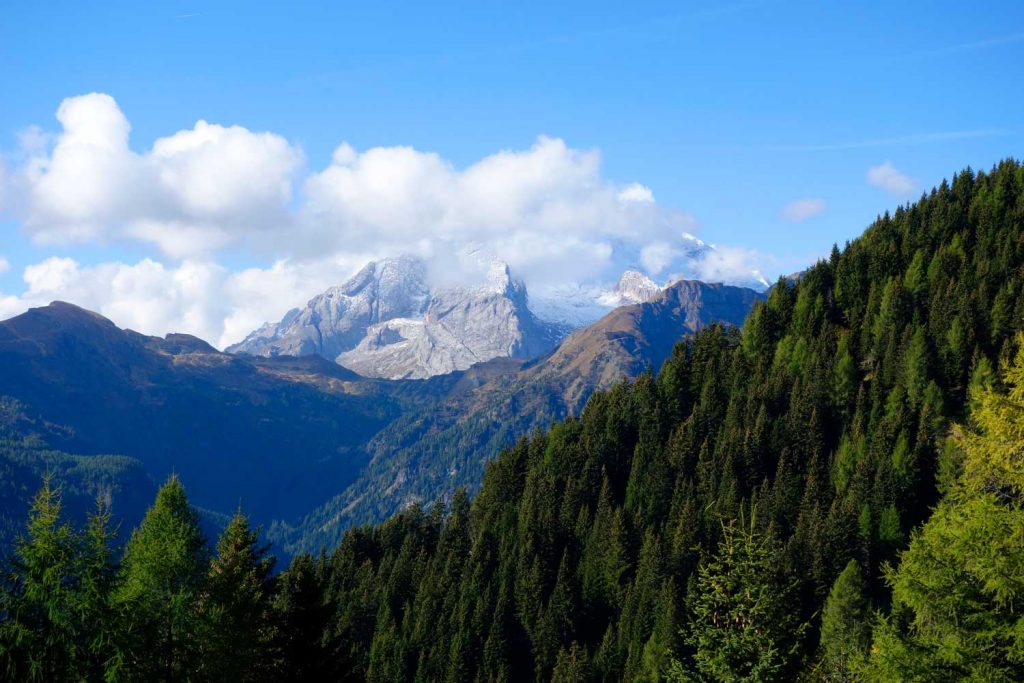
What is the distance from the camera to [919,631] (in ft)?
80.6

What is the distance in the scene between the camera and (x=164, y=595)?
34.5 meters

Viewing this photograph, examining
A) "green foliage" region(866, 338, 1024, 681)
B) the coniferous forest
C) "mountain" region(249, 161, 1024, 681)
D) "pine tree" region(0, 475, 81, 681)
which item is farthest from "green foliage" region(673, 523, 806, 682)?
"mountain" region(249, 161, 1024, 681)

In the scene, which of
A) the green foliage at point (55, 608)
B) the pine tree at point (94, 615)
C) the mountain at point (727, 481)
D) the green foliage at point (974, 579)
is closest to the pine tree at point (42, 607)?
the green foliage at point (55, 608)

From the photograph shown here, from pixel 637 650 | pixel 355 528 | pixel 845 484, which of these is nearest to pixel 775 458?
pixel 845 484

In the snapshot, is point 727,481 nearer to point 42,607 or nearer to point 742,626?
point 742,626

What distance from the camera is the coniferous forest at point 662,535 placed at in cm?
2834

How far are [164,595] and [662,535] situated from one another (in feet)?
321

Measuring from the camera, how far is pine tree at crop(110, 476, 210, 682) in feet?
94.4

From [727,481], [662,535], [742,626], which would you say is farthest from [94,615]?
[727,481]

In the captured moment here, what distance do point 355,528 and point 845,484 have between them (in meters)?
88.5

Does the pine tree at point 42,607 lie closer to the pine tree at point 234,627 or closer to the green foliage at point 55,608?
the green foliage at point 55,608

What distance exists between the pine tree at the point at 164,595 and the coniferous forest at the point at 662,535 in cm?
13

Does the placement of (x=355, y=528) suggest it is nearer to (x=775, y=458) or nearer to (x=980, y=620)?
(x=775, y=458)

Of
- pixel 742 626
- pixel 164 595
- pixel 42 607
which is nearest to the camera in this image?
pixel 42 607
